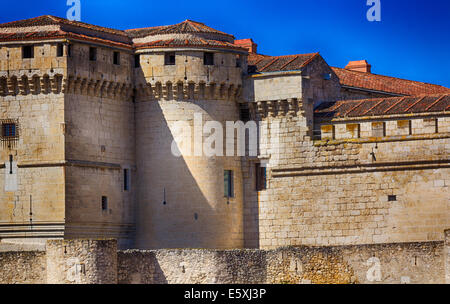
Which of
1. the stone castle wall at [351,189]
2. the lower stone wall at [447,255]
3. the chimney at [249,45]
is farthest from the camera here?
the chimney at [249,45]

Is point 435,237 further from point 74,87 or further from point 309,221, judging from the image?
point 74,87

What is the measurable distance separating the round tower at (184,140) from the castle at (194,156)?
55 millimetres

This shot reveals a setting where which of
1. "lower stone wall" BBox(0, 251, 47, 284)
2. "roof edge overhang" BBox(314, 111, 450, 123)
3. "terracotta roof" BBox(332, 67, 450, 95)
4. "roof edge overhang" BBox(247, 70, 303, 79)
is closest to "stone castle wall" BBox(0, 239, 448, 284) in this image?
"lower stone wall" BBox(0, 251, 47, 284)

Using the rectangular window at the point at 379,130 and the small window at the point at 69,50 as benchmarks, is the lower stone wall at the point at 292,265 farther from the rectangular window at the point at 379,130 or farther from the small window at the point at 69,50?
the small window at the point at 69,50

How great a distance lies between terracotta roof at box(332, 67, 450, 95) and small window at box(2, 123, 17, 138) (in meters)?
15.0

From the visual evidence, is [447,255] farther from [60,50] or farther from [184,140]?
[60,50]

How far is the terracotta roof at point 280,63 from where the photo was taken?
76312 mm

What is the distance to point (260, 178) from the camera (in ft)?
252

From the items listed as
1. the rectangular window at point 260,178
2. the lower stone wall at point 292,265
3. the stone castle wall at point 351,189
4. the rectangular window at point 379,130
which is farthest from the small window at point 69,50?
the rectangular window at point 379,130

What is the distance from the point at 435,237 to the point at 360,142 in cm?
486

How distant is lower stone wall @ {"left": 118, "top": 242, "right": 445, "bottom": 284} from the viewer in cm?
6600

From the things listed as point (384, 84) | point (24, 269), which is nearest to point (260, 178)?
point (384, 84)
